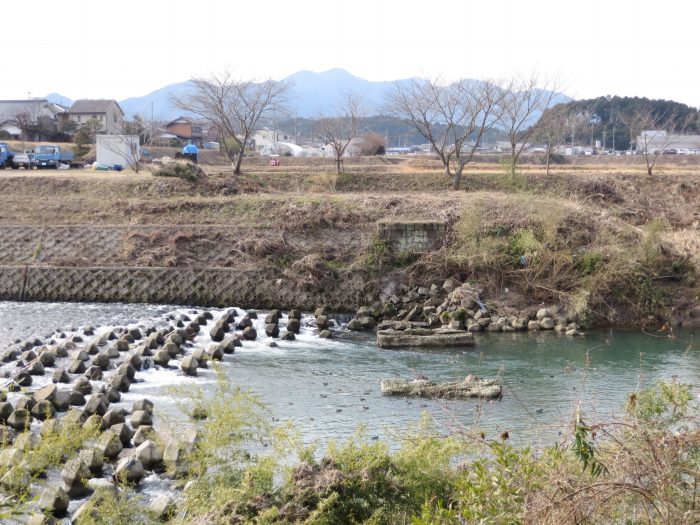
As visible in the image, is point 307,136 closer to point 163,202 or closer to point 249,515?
point 163,202

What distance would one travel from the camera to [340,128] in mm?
42656

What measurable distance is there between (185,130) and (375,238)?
2315 inches

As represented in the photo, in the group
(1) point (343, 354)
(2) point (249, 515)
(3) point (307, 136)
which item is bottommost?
(1) point (343, 354)

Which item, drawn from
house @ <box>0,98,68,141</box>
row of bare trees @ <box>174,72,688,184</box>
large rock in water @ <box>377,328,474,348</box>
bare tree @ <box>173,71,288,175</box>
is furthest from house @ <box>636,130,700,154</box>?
house @ <box>0,98,68,141</box>

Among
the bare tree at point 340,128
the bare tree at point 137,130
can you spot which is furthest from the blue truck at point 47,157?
the bare tree at point 340,128

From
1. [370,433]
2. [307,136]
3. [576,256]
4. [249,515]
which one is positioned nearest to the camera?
[249,515]

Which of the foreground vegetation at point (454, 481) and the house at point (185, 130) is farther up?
the house at point (185, 130)

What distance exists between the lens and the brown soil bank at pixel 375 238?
68.3 ft

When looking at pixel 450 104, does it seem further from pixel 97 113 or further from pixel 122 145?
pixel 97 113

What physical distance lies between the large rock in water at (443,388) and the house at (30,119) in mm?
56105

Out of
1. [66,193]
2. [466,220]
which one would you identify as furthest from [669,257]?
[66,193]

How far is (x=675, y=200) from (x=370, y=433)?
24.6 meters

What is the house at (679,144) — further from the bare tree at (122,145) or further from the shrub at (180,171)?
the bare tree at (122,145)

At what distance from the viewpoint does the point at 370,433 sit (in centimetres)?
1110
